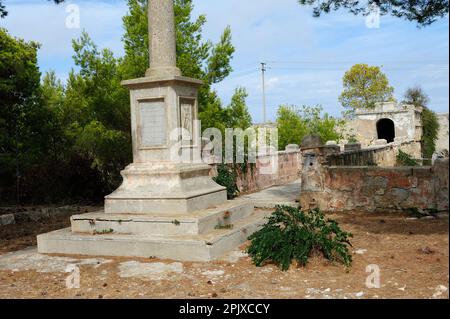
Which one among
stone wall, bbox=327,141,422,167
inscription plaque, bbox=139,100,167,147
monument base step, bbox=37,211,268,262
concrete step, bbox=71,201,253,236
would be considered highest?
inscription plaque, bbox=139,100,167,147

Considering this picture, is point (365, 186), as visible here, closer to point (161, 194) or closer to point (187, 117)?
point (187, 117)

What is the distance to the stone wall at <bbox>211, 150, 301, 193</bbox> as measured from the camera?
1350cm

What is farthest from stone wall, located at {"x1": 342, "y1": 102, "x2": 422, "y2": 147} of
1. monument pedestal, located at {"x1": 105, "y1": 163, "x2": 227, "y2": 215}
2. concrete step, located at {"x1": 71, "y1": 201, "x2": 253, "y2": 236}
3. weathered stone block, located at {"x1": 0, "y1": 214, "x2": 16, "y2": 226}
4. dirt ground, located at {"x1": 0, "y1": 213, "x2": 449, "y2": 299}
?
dirt ground, located at {"x1": 0, "y1": 213, "x2": 449, "y2": 299}

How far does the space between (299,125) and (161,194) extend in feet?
58.4

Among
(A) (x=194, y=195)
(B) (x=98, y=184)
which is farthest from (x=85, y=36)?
(A) (x=194, y=195)

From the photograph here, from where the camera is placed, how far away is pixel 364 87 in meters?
53.2

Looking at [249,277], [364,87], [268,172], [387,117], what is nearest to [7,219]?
[249,277]

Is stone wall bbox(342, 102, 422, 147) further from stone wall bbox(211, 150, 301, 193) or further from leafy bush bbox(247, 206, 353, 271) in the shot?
leafy bush bbox(247, 206, 353, 271)

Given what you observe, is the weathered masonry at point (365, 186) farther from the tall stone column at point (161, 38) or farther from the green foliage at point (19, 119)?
the green foliage at point (19, 119)

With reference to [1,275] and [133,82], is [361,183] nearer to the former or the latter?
[133,82]

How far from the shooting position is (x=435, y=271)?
4.86 metres

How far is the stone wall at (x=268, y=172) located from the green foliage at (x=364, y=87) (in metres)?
36.1

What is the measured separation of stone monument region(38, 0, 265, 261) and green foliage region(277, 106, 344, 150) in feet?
53.0

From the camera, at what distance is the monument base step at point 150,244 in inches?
230
